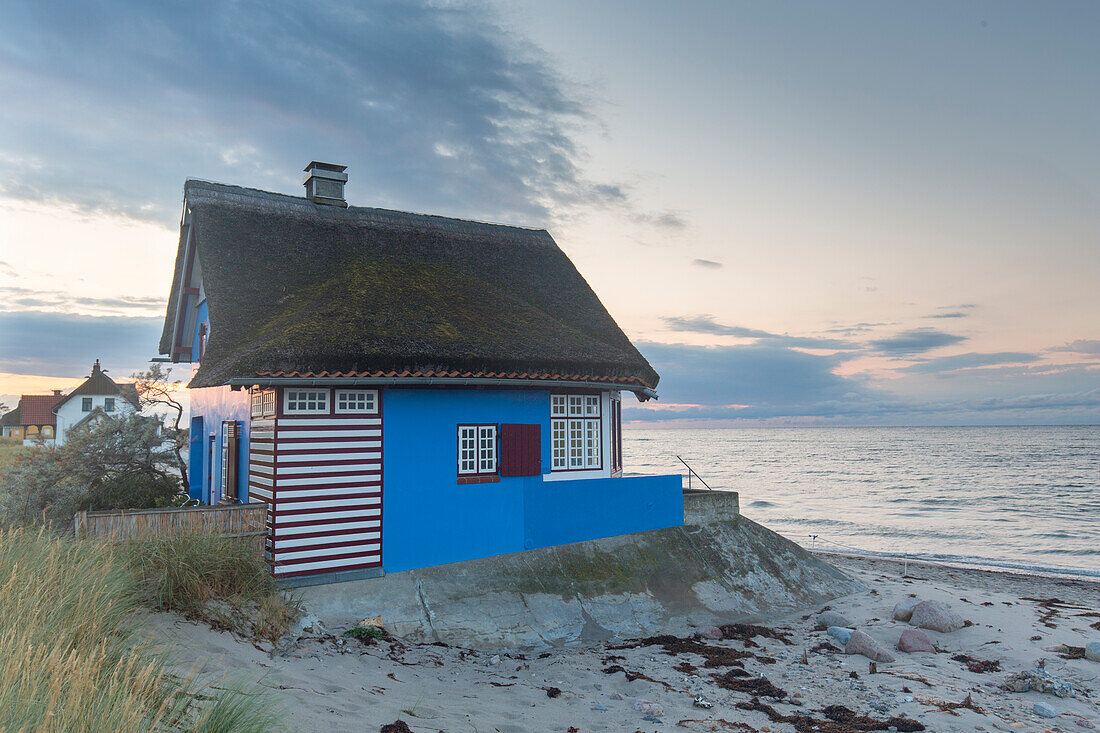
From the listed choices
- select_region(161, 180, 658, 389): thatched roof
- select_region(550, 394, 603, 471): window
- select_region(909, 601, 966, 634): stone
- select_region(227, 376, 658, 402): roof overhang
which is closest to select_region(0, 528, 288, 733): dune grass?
select_region(227, 376, 658, 402): roof overhang

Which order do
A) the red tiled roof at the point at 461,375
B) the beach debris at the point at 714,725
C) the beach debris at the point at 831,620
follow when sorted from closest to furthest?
the beach debris at the point at 714,725 → the red tiled roof at the point at 461,375 → the beach debris at the point at 831,620

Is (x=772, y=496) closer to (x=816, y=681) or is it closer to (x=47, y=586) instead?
(x=816, y=681)

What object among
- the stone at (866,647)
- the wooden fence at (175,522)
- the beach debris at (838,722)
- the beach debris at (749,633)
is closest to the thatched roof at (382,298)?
the wooden fence at (175,522)

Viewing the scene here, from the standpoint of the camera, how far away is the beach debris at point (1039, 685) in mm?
10289

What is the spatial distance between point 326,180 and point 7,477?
10051mm

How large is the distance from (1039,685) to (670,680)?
571 cm

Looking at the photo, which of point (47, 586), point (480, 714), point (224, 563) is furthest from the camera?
point (224, 563)

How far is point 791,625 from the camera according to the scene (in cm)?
1378

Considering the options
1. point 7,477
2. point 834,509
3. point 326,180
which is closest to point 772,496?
point 834,509

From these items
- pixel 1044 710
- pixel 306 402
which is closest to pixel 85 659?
pixel 306 402

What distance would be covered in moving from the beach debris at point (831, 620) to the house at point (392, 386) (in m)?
3.74

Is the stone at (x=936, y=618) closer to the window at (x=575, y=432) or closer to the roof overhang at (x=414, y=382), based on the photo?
the window at (x=575, y=432)

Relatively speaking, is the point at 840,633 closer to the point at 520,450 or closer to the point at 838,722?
the point at 838,722

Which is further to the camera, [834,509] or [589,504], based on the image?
[834,509]
